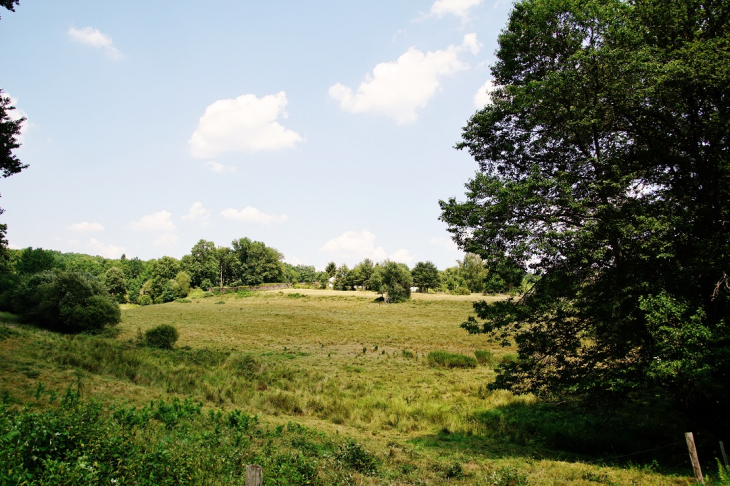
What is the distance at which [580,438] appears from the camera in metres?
11.6

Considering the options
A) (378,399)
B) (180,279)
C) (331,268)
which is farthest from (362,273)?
(378,399)

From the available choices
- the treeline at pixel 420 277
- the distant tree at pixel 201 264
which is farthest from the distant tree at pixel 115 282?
the treeline at pixel 420 277

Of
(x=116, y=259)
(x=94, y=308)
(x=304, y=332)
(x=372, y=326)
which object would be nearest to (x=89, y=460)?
(x=94, y=308)

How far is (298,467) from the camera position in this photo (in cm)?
708

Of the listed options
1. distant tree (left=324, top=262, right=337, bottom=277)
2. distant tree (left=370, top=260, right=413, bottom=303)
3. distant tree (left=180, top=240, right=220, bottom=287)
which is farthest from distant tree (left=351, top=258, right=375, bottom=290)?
distant tree (left=180, top=240, right=220, bottom=287)

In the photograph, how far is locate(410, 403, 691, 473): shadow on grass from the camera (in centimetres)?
1023

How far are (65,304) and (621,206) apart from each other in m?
39.6

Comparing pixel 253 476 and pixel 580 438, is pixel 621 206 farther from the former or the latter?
pixel 253 476

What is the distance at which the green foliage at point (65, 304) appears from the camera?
98.5 feet

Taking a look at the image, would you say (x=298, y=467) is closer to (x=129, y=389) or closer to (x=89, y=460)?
(x=89, y=460)

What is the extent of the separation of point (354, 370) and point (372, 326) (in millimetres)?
24407

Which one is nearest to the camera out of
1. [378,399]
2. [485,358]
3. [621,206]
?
[621,206]

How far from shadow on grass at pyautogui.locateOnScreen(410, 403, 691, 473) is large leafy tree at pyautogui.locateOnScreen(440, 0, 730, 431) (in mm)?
1662

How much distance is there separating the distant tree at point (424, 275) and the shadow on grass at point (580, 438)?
82.2 m
